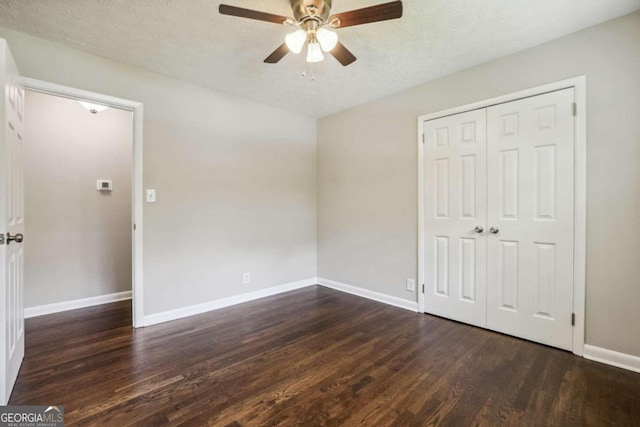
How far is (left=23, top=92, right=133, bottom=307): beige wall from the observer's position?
3.00m

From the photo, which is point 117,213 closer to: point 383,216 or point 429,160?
point 383,216

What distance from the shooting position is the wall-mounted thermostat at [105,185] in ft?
11.2

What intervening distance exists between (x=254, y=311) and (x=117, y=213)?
2.19 metres

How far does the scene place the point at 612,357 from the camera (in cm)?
200

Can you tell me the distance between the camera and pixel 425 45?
2.27m

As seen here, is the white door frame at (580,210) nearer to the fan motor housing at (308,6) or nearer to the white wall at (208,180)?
the fan motor housing at (308,6)

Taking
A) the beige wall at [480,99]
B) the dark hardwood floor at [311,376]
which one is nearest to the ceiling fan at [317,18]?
the beige wall at [480,99]

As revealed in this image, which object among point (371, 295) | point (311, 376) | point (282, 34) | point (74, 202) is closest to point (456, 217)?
point (371, 295)

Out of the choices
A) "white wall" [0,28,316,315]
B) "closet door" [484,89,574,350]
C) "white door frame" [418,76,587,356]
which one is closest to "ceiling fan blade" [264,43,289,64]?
"white wall" [0,28,316,315]

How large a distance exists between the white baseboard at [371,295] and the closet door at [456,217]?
0.21 meters

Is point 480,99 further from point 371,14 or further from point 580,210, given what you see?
point 371,14

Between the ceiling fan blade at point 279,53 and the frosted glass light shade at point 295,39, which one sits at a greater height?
the ceiling fan blade at point 279,53

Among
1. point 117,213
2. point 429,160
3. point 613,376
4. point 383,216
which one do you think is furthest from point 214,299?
point 613,376

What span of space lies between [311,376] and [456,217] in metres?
1.97
